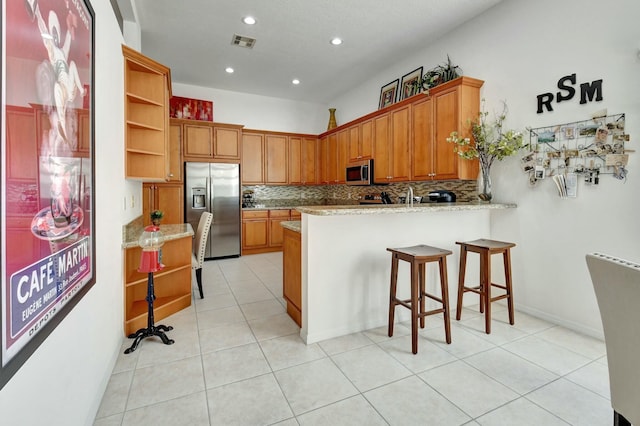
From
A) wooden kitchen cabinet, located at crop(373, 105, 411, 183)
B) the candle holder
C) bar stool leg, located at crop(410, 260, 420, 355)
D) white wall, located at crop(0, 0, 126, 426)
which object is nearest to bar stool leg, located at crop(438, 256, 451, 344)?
bar stool leg, located at crop(410, 260, 420, 355)

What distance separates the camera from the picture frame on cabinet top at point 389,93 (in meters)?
4.68

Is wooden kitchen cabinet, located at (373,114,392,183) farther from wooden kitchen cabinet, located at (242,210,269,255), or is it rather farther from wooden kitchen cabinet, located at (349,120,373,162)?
wooden kitchen cabinet, located at (242,210,269,255)

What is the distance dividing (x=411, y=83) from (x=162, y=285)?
405 centimetres

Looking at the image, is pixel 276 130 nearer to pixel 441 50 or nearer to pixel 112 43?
pixel 441 50

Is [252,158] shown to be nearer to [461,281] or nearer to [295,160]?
[295,160]

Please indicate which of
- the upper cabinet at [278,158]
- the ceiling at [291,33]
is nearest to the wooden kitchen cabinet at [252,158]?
the upper cabinet at [278,158]

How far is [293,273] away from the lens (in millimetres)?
2871

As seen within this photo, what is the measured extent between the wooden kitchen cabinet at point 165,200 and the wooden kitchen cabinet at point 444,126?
387 cm

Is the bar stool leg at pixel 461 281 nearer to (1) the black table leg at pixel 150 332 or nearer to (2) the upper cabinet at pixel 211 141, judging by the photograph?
(1) the black table leg at pixel 150 332

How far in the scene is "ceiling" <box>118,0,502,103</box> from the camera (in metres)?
3.24

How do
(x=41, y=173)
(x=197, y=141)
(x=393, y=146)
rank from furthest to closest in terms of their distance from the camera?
(x=197, y=141) → (x=393, y=146) → (x=41, y=173)

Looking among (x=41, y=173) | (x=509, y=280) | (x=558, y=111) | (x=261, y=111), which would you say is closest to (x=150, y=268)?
(x=41, y=173)

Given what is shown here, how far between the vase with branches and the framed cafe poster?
124 inches

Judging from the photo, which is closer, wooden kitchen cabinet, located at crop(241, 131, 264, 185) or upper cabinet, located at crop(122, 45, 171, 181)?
upper cabinet, located at crop(122, 45, 171, 181)
